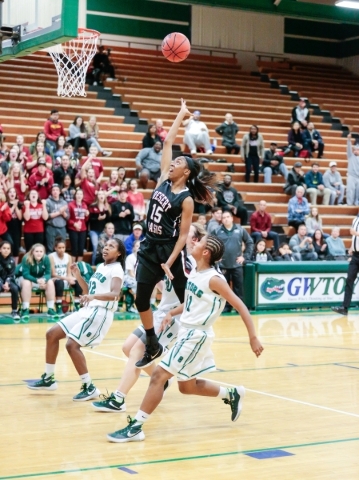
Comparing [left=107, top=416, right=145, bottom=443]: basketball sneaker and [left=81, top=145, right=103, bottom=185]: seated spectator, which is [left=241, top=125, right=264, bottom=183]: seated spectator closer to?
[left=81, top=145, right=103, bottom=185]: seated spectator

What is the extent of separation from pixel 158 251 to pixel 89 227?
8.97 meters

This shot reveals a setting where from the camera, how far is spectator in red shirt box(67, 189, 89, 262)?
1482 centimetres

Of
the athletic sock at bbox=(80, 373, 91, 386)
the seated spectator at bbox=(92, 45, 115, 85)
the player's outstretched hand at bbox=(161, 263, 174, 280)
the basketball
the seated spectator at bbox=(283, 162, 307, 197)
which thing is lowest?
the athletic sock at bbox=(80, 373, 91, 386)

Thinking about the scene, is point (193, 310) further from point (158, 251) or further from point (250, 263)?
point (250, 263)

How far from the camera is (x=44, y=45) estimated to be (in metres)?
8.16

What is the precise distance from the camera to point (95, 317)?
731cm

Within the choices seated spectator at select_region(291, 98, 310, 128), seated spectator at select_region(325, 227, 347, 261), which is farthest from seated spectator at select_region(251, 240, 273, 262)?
seated spectator at select_region(291, 98, 310, 128)

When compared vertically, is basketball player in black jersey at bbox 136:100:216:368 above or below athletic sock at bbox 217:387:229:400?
above

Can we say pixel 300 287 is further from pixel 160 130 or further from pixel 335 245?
pixel 160 130

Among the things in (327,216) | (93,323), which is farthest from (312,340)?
(327,216)

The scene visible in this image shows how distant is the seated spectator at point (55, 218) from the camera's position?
1460 cm

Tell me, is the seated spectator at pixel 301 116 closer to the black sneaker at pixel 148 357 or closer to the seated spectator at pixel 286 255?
the seated spectator at pixel 286 255

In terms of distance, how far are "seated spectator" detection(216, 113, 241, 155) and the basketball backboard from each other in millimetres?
12035

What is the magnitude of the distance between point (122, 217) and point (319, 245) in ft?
14.4
